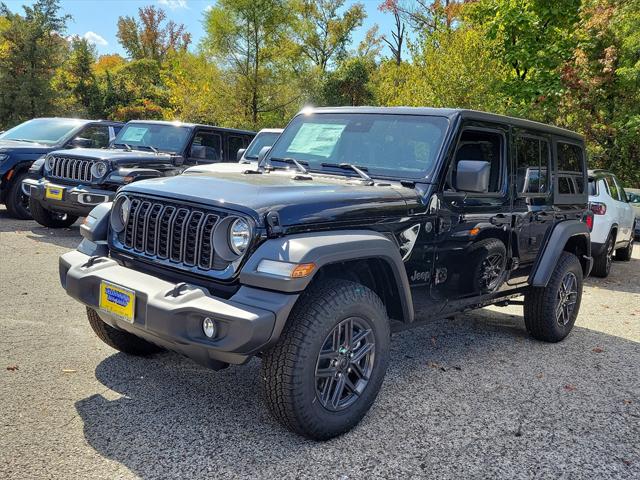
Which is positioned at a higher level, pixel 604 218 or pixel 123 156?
pixel 123 156

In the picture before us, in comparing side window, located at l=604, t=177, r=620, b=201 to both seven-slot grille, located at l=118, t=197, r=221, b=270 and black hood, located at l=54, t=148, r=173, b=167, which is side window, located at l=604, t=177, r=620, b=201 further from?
seven-slot grille, located at l=118, t=197, r=221, b=270

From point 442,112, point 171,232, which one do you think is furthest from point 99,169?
point 442,112

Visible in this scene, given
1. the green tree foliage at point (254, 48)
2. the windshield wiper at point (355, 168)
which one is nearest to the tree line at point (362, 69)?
the green tree foliage at point (254, 48)

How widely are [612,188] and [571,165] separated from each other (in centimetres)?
489

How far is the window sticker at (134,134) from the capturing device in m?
9.56

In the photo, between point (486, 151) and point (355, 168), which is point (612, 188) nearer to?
point (486, 151)

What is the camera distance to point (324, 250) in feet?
9.48

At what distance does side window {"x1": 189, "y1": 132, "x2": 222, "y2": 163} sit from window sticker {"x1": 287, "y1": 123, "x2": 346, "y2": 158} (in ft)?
16.8

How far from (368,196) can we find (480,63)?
12.5 meters

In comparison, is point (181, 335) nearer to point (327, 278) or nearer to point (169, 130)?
point (327, 278)

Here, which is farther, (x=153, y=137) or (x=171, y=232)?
(x=153, y=137)

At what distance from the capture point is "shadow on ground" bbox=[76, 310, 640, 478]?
114 inches

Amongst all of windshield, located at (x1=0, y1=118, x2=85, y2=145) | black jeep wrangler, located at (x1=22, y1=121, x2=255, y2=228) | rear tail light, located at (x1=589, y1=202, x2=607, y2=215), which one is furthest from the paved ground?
windshield, located at (x1=0, y1=118, x2=85, y2=145)

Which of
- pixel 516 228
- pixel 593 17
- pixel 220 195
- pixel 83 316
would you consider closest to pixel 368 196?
pixel 220 195
